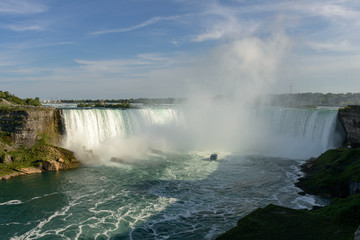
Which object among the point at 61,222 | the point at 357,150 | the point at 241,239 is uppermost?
the point at 357,150

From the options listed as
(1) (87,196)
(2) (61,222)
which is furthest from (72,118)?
(2) (61,222)

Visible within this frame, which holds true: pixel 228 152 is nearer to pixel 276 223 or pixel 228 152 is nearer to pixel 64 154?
pixel 64 154

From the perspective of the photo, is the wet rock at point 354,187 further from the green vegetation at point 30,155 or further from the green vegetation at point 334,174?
the green vegetation at point 30,155

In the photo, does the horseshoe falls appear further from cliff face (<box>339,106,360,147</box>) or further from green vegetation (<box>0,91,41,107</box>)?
green vegetation (<box>0,91,41,107</box>)

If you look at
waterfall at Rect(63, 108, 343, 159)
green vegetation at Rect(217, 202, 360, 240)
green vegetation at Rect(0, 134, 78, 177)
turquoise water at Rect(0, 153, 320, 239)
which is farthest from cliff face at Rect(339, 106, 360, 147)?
green vegetation at Rect(0, 134, 78, 177)

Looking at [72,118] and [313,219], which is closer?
[313,219]

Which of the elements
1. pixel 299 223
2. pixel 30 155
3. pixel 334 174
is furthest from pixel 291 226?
pixel 30 155

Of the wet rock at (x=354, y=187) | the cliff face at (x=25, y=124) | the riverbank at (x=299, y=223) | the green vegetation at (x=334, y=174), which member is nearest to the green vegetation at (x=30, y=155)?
the cliff face at (x=25, y=124)
